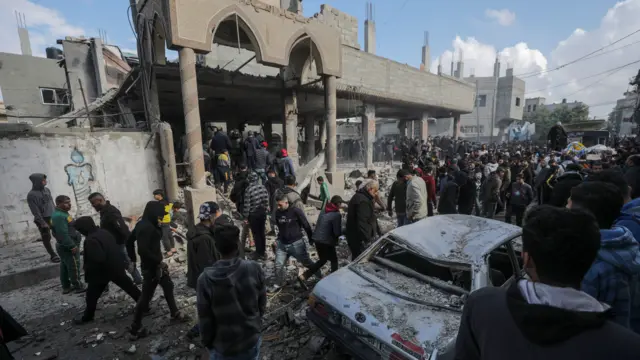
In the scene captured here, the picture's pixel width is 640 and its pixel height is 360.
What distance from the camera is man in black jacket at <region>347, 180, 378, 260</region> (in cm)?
457

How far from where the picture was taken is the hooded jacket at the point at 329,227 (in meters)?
4.40

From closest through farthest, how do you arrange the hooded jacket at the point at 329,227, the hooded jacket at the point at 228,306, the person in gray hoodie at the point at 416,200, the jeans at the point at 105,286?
1. the hooded jacket at the point at 228,306
2. the jeans at the point at 105,286
3. the hooded jacket at the point at 329,227
4. the person in gray hoodie at the point at 416,200

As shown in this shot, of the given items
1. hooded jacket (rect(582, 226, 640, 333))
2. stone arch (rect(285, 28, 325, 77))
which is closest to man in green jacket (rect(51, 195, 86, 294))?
hooded jacket (rect(582, 226, 640, 333))

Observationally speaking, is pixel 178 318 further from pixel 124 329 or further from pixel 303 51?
pixel 303 51

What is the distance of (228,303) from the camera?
2.16 m

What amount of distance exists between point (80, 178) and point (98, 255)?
437 cm

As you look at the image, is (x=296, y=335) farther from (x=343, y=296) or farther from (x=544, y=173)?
(x=544, y=173)

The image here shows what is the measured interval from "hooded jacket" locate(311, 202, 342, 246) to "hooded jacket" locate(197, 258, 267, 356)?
220 centimetres

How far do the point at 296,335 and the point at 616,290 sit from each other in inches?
125

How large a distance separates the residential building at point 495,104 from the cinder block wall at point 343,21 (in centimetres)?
2505

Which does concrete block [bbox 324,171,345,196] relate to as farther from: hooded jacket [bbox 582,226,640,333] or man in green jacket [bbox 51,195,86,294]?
hooded jacket [bbox 582,226,640,333]

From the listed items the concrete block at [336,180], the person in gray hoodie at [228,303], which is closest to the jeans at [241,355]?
the person in gray hoodie at [228,303]

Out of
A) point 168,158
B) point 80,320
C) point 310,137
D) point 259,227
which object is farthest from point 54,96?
point 259,227

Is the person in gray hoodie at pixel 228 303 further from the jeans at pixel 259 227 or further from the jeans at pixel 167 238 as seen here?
the jeans at pixel 167 238
